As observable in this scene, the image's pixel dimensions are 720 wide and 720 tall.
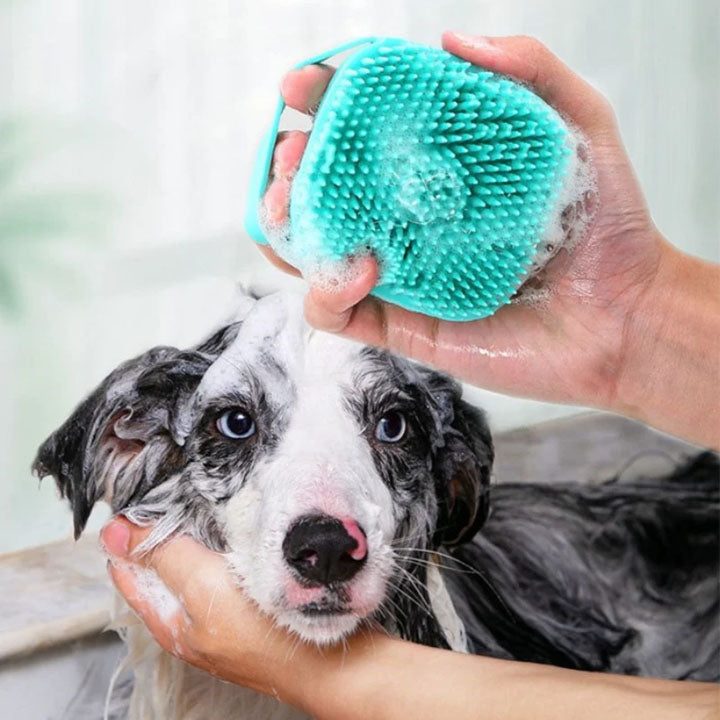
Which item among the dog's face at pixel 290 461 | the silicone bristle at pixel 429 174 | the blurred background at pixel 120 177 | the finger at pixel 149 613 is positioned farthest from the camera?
the blurred background at pixel 120 177

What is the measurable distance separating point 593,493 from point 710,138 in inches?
18.3

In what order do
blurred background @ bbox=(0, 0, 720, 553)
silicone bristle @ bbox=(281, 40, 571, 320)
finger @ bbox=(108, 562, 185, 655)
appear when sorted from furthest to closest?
blurred background @ bbox=(0, 0, 720, 553)
finger @ bbox=(108, 562, 185, 655)
silicone bristle @ bbox=(281, 40, 571, 320)

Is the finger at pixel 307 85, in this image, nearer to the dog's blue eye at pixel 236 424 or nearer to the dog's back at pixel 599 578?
the dog's blue eye at pixel 236 424

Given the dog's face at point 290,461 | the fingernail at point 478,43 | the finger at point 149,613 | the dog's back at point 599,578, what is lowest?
the dog's back at point 599,578

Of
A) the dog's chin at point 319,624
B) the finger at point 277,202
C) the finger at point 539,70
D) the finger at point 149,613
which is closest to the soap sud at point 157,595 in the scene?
the finger at point 149,613

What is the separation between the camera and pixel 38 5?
3.06ft

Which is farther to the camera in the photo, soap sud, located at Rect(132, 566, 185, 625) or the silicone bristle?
soap sud, located at Rect(132, 566, 185, 625)

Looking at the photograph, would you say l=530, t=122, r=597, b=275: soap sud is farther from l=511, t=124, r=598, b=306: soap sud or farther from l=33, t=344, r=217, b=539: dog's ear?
l=33, t=344, r=217, b=539: dog's ear

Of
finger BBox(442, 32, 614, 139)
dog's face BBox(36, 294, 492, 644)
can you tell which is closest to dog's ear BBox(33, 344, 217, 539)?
dog's face BBox(36, 294, 492, 644)

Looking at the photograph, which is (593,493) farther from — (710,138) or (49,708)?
(49,708)

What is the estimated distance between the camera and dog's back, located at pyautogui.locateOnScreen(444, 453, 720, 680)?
99cm

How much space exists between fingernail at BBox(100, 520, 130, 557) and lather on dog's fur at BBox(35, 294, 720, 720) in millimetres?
19

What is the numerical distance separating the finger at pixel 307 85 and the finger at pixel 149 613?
419mm

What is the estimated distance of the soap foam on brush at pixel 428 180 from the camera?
2.01 ft
